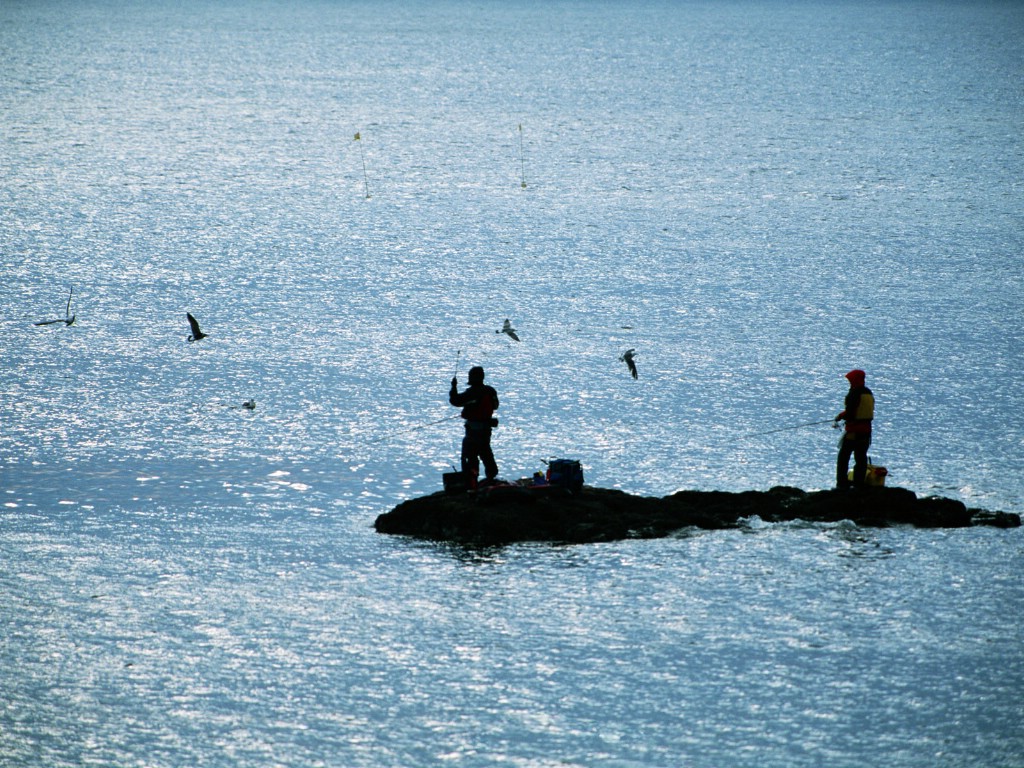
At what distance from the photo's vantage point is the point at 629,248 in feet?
81.0

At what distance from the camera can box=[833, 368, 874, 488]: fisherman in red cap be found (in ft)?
38.8

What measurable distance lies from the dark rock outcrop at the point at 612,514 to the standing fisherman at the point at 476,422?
266 millimetres

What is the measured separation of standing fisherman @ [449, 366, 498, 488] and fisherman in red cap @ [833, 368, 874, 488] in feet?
9.89

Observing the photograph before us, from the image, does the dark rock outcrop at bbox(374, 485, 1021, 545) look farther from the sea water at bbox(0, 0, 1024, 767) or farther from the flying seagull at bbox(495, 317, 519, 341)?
the flying seagull at bbox(495, 317, 519, 341)

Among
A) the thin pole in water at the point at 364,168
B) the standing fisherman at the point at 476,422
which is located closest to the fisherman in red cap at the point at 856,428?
the standing fisherman at the point at 476,422

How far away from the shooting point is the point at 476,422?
1184cm

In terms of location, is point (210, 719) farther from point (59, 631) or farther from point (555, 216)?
point (555, 216)

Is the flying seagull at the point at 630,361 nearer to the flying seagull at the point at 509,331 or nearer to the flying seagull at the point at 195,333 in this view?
the flying seagull at the point at 509,331

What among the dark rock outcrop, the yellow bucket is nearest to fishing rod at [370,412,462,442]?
the dark rock outcrop

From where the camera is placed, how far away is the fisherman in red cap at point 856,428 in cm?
1184

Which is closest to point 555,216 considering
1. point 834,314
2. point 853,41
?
point 834,314

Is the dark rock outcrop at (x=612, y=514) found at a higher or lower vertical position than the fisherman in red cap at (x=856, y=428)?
lower

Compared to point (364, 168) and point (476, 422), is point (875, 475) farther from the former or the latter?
point (364, 168)

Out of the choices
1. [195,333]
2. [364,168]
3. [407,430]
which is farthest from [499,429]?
[364,168]
